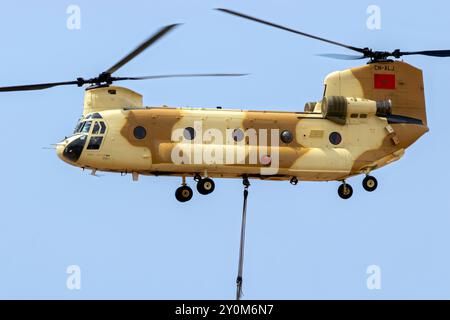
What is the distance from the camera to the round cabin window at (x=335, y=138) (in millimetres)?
43031

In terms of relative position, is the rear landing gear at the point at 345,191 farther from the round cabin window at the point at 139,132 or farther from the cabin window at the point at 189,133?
the round cabin window at the point at 139,132

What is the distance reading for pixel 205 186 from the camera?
1638 inches

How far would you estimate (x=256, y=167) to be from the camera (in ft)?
137

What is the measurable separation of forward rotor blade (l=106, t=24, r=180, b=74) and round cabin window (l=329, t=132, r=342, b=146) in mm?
7216

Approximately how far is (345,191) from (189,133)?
5726 millimetres

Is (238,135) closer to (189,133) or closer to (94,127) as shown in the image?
(189,133)

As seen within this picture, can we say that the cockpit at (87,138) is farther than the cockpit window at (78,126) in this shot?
No

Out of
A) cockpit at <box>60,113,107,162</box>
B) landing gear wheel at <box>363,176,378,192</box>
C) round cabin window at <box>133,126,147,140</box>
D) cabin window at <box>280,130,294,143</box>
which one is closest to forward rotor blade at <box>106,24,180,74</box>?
cockpit at <box>60,113,107,162</box>

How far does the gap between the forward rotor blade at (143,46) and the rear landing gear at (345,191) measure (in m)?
8.34

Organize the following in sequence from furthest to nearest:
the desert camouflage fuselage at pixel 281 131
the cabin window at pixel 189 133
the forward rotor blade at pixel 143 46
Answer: the cabin window at pixel 189 133 < the desert camouflage fuselage at pixel 281 131 < the forward rotor blade at pixel 143 46

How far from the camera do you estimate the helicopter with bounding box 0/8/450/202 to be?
136 feet

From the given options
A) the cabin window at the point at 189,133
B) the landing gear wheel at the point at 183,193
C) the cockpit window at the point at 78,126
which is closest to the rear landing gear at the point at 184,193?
the landing gear wheel at the point at 183,193
